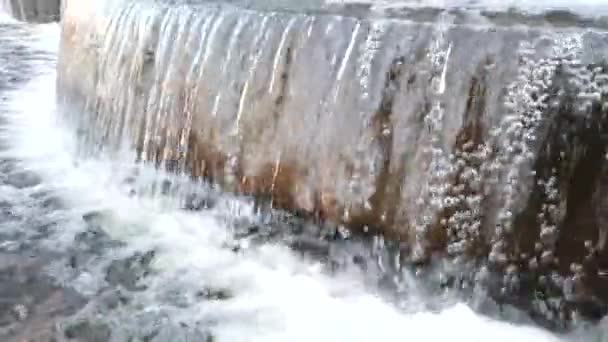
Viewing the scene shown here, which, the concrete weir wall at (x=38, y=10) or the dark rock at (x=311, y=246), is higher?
the concrete weir wall at (x=38, y=10)

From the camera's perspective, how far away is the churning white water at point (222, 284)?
3139mm

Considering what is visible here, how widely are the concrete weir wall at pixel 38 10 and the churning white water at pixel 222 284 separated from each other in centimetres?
869

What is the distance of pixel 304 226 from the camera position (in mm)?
3865

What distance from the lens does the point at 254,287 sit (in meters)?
3.53

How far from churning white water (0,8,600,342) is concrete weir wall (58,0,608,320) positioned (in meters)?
0.23

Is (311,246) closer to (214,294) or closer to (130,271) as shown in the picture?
(214,294)

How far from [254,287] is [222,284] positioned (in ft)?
0.52

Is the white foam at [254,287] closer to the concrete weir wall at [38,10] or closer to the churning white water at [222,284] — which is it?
the churning white water at [222,284]

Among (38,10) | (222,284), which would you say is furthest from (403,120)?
(38,10)

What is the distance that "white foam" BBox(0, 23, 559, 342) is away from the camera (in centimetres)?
313

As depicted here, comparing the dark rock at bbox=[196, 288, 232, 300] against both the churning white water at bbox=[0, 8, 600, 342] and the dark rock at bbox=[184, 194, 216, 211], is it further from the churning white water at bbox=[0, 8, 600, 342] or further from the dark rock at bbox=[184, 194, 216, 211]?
the dark rock at bbox=[184, 194, 216, 211]

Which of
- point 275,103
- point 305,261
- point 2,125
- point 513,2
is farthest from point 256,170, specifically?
point 2,125

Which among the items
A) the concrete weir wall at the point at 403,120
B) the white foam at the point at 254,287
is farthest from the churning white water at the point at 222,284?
the concrete weir wall at the point at 403,120

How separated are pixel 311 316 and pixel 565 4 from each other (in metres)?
2.12
